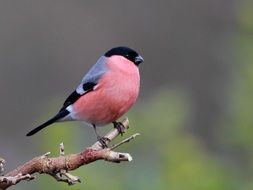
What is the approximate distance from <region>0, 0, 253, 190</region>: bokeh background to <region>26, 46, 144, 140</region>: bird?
58 centimetres

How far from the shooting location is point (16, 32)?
932 centimetres

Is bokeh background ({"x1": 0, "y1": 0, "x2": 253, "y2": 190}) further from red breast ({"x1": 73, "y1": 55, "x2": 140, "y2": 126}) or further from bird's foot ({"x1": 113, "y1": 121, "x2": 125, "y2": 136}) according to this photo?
bird's foot ({"x1": 113, "y1": 121, "x2": 125, "y2": 136})

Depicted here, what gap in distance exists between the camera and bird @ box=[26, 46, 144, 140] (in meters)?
3.34

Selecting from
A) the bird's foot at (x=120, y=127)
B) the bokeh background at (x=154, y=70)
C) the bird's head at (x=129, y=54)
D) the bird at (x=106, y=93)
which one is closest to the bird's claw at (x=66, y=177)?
the bird's foot at (x=120, y=127)

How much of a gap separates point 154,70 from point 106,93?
522cm

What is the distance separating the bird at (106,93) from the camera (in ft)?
11.0

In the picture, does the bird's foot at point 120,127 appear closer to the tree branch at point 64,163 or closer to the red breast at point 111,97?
the red breast at point 111,97

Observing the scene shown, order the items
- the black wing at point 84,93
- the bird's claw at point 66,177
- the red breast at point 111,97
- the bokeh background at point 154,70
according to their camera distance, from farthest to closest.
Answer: the bokeh background at point 154,70 < the black wing at point 84,93 < the red breast at point 111,97 < the bird's claw at point 66,177

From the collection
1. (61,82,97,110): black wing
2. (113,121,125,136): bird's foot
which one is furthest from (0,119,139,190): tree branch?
(61,82,97,110): black wing

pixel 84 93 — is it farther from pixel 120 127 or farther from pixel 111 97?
pixel 120 127

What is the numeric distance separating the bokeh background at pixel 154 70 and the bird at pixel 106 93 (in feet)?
1.91

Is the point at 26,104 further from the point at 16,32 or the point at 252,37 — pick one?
the point at 252,37

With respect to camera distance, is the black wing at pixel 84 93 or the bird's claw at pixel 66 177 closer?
the bird's claw at pixel 66 177

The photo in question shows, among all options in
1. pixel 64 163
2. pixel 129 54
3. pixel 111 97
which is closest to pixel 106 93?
pixel 111 97
